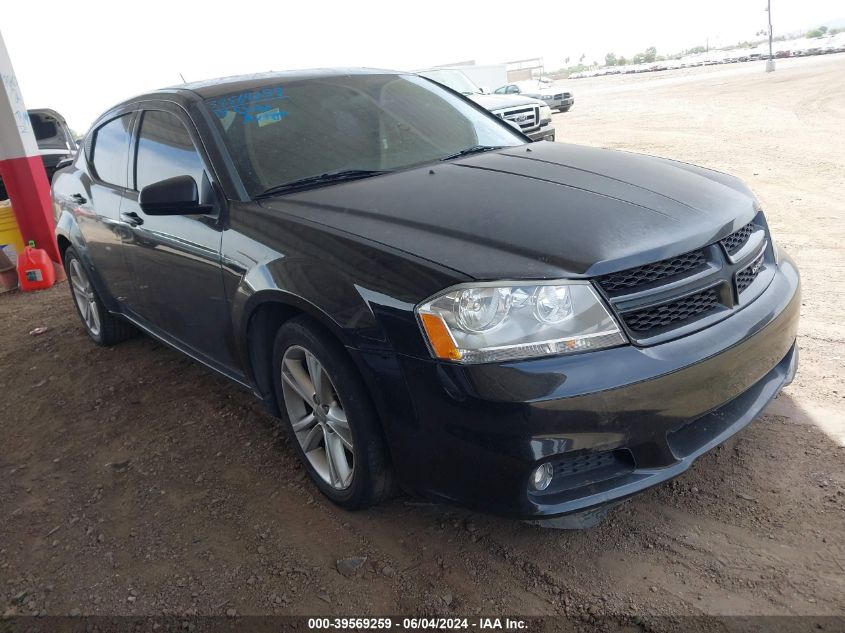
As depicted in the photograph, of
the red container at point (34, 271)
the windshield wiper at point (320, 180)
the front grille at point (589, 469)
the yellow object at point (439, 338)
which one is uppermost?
the windshield wiper at point (320, 180)

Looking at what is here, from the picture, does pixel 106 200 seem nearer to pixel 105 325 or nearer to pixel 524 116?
pixel 105 325

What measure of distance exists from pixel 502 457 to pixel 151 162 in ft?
8.32

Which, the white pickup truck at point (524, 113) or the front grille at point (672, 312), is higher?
the front grille at point (672, 312)

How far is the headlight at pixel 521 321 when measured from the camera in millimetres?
2094

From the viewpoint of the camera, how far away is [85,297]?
513 centimetres

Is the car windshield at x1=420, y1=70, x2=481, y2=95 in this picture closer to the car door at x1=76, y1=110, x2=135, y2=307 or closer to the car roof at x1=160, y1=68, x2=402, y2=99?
the car door at x1=76, y1=110, x2=135, y2=307

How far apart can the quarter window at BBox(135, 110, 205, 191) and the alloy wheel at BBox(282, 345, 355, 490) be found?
37.1 inches

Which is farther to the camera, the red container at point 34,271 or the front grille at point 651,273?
the red container at point 34,271

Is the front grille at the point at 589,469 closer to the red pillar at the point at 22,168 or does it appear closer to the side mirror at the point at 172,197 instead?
the side mirror at the point at 172,197

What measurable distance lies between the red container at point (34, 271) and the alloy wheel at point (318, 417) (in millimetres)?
5785

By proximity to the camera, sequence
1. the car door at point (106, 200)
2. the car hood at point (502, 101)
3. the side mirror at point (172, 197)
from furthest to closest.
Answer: the car hood at point (502, 101) → the car door at point (106, 200) → the side mirror at point (172, 197)

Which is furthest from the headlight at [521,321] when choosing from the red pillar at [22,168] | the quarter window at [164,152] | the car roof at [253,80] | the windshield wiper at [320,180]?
the red pillar at [22,168]

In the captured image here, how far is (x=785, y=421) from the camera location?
304 cm

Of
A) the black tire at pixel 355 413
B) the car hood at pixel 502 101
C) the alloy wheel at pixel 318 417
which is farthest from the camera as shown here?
the car hood at pixel 502 101
